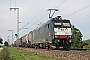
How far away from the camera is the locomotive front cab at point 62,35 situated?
26.8 m

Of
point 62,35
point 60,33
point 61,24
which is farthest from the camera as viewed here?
point 61,24

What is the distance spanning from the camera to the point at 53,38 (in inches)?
1060

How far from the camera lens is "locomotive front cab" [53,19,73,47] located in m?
26.8

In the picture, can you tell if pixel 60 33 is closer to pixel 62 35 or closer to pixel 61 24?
pixel 62 35

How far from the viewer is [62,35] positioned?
2688cm

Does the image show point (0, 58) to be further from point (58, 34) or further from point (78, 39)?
point (78, 39)

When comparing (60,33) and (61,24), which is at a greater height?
(61,24)

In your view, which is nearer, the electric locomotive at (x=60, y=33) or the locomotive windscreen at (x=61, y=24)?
the electric locomotive at (x=60, y=33)

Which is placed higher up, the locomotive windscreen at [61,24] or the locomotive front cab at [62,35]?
the locomotive windscreen at [61,24]

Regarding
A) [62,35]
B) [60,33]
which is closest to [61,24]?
[60,33]

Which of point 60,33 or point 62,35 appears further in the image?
point 60,33

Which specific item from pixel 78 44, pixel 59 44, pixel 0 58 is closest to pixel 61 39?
pixel 59 44

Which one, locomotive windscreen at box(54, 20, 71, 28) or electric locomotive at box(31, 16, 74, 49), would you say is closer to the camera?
electric locomotive at box(31, 16, 74, 49)

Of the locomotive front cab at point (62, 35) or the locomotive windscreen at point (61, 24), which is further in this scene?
the locomotive windscreen at point (61, 24)
